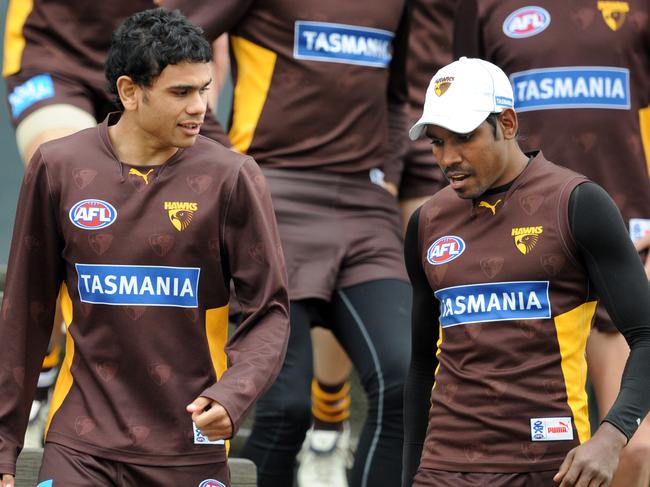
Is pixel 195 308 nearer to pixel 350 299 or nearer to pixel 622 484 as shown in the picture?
pixel 350 299

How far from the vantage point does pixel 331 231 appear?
19.3ft

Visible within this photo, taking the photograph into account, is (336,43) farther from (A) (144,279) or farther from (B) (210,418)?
(B) (210,418)

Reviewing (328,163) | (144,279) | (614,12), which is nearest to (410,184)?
(328,163)

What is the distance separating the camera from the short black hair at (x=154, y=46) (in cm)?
466

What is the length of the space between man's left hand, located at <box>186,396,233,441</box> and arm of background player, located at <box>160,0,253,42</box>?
188 centimetres

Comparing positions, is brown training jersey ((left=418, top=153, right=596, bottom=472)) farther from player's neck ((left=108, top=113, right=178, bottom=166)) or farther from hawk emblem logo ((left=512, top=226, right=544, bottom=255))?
player's neck ((left=108, top=113, right=178, bottom=166))

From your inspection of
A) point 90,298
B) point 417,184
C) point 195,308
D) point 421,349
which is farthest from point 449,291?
point 417,184

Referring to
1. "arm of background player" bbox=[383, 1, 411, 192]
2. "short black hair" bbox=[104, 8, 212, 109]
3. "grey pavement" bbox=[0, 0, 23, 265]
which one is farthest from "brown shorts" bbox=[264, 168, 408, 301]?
"grey pavement" bbox=[0, 0, 23, 265]

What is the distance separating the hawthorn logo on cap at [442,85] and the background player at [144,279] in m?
0.57

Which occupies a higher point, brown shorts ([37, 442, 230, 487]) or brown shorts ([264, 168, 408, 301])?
brown shorts ([264, 168, 408, 301])

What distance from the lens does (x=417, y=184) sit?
21.6 ft

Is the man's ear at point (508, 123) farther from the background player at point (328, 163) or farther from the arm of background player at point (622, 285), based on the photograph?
the background player at point (328, 163)

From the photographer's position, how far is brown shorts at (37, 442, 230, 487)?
443cm

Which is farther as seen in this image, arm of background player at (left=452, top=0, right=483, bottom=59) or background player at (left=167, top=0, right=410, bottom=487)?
arm of background player at (left=452, top=0, right=483, bottom=59)
